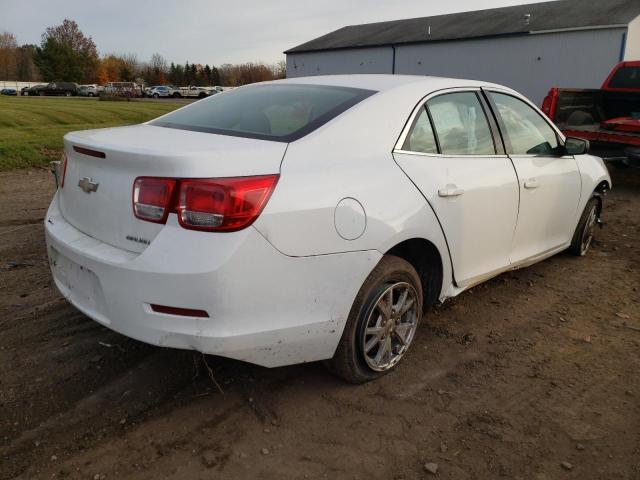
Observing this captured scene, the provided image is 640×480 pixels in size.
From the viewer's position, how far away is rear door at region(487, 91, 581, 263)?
3.87 metres

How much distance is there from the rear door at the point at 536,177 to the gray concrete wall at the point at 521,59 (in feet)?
87.6

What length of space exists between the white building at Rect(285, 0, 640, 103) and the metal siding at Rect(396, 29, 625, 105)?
1.9 inches

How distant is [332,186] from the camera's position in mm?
2547

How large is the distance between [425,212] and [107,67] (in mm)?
89854

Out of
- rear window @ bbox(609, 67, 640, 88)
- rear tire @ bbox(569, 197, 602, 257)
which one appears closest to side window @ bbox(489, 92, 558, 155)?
rear tire @ bbox(569, 197, 602, 257)

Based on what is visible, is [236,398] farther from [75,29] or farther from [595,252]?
[75,29]

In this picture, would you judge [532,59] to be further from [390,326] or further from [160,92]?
[160,92]

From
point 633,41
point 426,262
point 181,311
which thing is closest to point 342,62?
point 633,41

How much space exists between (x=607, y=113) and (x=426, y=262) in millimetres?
8381

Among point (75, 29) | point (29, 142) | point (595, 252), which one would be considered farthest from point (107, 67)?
point (595, 252)

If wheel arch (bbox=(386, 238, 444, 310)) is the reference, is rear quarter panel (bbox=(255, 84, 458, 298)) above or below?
above

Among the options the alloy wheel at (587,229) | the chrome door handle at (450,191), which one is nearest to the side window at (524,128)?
the chrome door handle at (450,191)

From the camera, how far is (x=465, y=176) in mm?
3301

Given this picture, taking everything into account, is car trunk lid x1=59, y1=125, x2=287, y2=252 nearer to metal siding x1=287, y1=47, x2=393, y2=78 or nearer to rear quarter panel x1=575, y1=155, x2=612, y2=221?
rear quarter panel x1=575, y1=155, x2=612, y2=221
